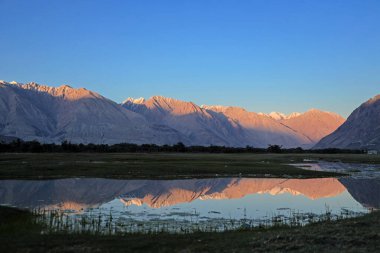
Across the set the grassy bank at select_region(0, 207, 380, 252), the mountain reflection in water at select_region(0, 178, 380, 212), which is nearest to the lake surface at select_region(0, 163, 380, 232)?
the mountain reflection in water at select_region(0, 178, 380, 212)

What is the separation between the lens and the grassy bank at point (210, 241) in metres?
18.0

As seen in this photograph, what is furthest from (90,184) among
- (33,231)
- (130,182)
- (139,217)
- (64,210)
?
(33,231)

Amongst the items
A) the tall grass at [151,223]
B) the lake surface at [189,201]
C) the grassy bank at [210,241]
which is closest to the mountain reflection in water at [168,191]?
the lake surface at [189,201]

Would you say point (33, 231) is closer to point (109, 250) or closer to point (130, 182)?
point (109, 250)

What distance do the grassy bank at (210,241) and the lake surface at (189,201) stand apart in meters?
3.42

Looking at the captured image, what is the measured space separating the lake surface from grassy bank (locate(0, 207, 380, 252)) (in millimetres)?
3415

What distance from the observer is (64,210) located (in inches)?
1251

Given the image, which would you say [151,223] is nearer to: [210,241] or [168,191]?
[210,241]

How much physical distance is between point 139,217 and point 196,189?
19.7m

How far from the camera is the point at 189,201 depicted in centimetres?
3888

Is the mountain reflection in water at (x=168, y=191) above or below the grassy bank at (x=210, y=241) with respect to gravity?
above

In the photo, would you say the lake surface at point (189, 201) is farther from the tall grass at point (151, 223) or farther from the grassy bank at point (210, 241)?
the grassy bank at point (210, 241)

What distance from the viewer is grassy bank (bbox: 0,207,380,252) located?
17953 millimetres

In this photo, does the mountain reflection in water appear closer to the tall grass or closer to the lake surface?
the lake surface
